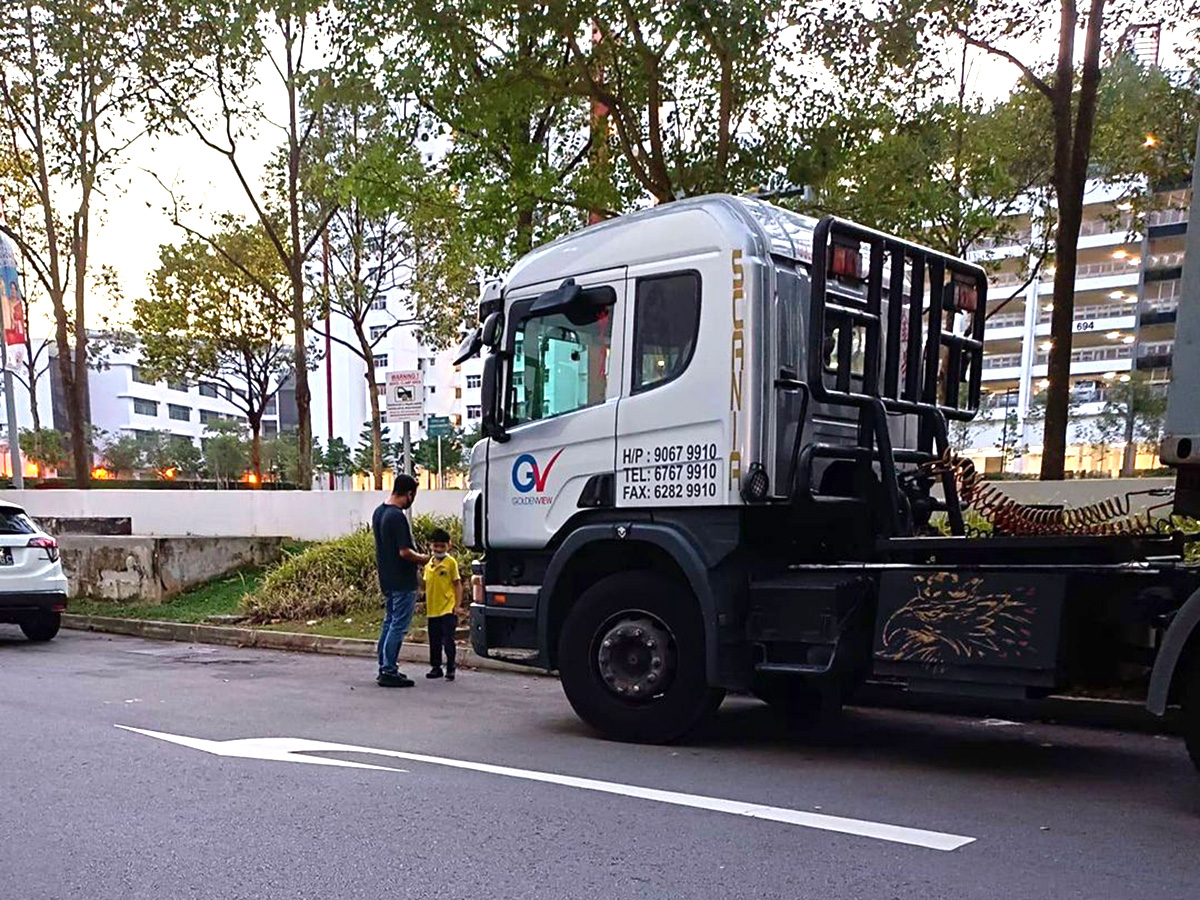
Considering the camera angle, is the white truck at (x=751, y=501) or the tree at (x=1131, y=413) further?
the tree at (x=1131, y=413)

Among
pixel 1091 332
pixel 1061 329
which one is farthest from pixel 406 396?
pixel 1091 332

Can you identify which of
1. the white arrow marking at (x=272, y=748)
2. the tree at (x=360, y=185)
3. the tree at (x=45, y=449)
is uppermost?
the tree at (x=360, y=185)

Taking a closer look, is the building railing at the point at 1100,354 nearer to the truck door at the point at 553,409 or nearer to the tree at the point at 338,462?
the tree at the point at 338,462

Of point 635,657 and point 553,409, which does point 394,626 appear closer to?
point 553,409

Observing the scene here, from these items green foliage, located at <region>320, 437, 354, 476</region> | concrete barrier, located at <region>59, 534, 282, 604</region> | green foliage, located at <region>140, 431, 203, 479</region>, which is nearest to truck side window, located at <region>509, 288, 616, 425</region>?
concrete barrier, located at <region>59, 534, 282, 604</region>

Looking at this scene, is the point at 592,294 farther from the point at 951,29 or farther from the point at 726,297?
the point at 951,29

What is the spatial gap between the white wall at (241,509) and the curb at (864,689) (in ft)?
12.6

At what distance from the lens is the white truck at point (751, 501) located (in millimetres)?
5723

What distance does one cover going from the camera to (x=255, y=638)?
41.2ft

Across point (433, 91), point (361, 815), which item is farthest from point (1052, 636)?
point (433, 91)

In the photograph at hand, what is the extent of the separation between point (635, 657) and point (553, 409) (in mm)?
1718

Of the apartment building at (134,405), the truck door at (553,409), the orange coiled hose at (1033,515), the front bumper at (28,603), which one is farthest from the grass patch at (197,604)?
the apartment building at (134,405)

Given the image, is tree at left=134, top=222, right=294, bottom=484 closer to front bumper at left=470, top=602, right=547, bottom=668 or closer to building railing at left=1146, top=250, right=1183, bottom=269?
front bumper at left=470, top=602, right=547, bottom=668

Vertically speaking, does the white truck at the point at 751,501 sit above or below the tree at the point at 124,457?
above
